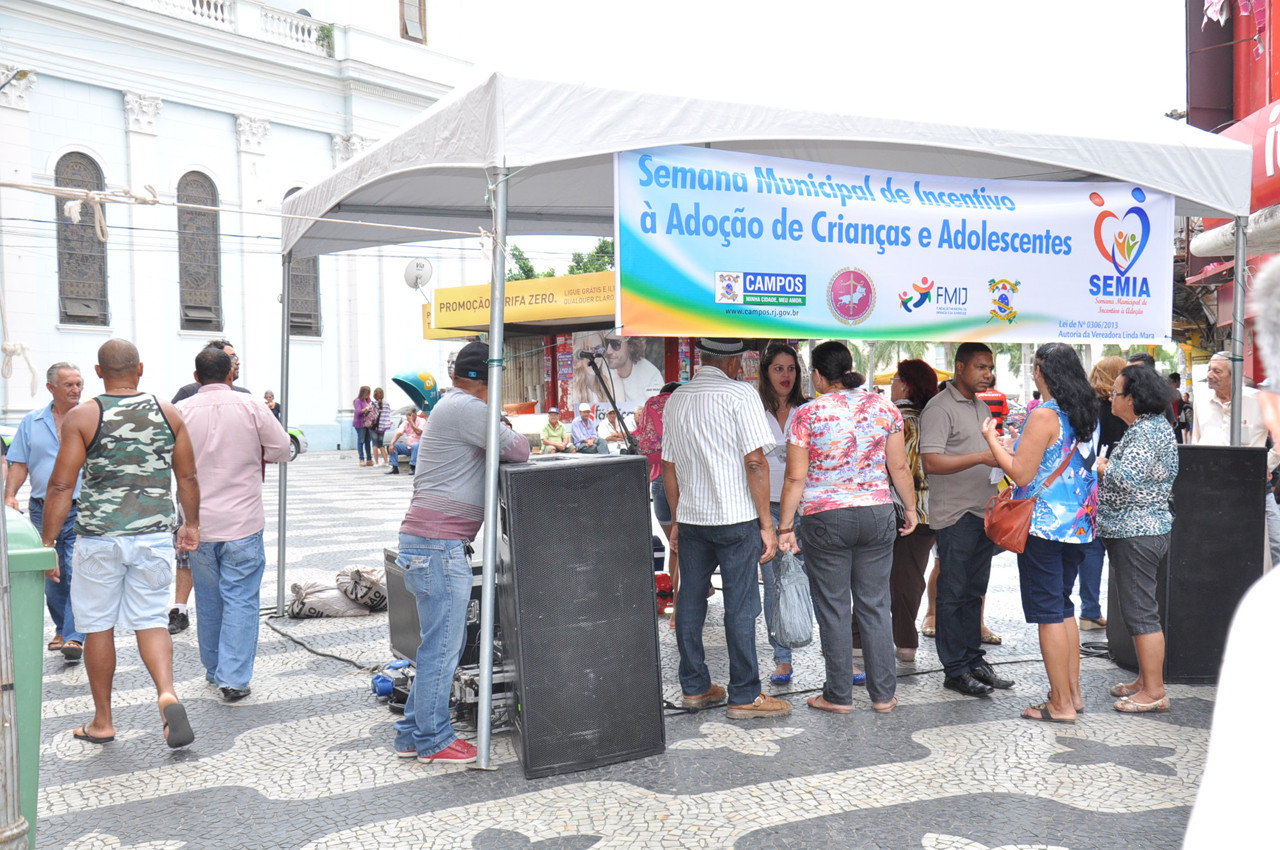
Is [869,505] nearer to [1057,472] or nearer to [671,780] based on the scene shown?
[1057,472]

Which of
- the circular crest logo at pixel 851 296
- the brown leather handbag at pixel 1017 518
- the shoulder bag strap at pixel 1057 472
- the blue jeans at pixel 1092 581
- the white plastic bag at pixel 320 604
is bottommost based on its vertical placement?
the white plastic bag at pixel 320 604

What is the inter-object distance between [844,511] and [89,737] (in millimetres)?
3613

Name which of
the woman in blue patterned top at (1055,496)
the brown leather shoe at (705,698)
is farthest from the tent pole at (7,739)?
the woman in blue patterned top at (1055,496)

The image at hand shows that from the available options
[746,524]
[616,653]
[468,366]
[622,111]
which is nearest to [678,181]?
[622,111]

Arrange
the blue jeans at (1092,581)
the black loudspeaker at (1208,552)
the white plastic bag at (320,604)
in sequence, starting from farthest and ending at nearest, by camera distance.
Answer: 1. the white plastic bag at (320,604)
2. the blue jeans at (1092,581)
3. the black loudspeaker at (1208,552)

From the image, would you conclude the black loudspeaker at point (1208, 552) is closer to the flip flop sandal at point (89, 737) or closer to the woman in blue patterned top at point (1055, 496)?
the woman in blue patterned top at point (1055, 496)

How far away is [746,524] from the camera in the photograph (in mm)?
4797

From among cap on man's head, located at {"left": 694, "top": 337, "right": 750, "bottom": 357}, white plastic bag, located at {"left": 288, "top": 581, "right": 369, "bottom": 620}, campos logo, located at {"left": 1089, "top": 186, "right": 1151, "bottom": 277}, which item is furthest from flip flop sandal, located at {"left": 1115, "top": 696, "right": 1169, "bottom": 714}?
white plastic bag, located at {"left": 288, "top": 581, "right": 369, "bottom": 620}

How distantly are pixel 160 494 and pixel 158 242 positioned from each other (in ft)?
75.7

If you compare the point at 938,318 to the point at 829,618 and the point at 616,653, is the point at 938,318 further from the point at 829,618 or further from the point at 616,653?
the point at 616,653

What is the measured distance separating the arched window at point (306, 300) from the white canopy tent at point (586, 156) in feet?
71.9

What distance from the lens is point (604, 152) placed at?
4270 millimetres

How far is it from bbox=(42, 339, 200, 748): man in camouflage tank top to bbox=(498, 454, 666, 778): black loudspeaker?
1579 mm

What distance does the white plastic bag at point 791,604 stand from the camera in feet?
16.5
